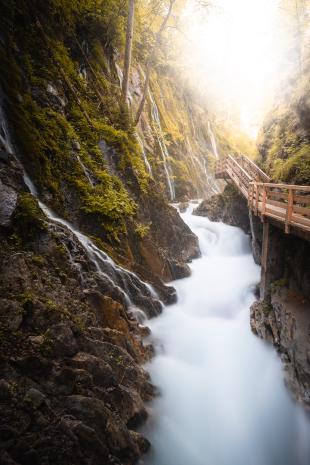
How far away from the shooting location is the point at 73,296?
5219 mm

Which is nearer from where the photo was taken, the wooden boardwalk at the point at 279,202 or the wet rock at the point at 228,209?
the wooden boardwalk at the point at 279,202

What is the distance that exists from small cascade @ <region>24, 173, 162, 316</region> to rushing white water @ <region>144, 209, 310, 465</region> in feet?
1.96

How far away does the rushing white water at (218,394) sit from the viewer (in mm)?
4906

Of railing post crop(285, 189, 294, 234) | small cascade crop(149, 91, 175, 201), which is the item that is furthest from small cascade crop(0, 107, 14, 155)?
small cascade crop(149, 91, 175, 201)

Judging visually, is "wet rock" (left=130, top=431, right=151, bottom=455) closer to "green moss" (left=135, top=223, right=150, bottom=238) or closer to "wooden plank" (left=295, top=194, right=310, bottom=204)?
"wooden plank" (left=295, top=194, right=310, bottom=204)

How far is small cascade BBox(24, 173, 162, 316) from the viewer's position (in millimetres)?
6613

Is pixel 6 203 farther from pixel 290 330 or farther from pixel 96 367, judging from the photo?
pixel 290 330

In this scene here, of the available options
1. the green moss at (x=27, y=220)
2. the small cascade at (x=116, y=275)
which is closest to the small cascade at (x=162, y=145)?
the small cascade at (x=116, y=275)

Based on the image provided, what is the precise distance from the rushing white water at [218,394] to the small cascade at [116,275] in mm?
598

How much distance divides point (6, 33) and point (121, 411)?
9271 mm

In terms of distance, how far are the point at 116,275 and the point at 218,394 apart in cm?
345

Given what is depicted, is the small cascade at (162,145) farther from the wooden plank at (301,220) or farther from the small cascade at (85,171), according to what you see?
the wooden plank at (301,220)

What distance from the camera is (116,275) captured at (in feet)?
23.2

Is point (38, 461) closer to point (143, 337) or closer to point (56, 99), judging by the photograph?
point (143, 337)
